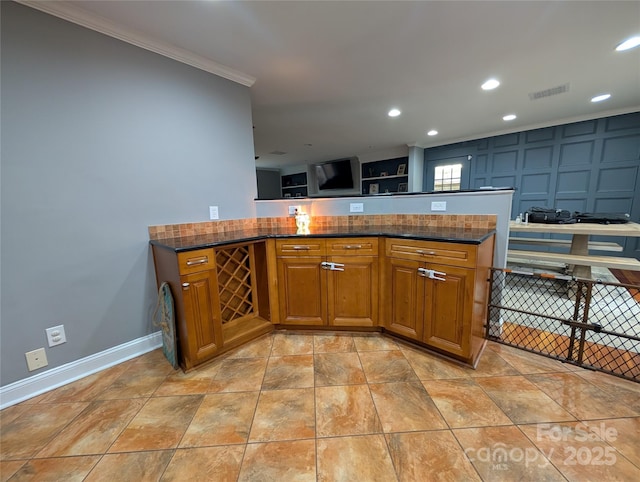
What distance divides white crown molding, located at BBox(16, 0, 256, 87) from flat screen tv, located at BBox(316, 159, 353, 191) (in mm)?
5025

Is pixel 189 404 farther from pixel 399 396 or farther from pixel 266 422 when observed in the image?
pixel 399 396

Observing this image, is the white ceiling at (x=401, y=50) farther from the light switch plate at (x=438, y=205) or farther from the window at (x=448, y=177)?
the window at (x=448, y=177)

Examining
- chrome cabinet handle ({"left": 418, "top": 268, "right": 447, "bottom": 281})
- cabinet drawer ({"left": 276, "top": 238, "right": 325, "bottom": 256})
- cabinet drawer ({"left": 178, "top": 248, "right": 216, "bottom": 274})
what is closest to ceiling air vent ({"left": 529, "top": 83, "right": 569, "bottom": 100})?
chrome cabinet handle ({"left": 418, "top": 268, "right": 447, "bottom": 281})

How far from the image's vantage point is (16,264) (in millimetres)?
1440

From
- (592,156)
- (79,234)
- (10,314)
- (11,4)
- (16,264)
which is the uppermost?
(11,4)

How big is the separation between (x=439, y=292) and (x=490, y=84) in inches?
98.2

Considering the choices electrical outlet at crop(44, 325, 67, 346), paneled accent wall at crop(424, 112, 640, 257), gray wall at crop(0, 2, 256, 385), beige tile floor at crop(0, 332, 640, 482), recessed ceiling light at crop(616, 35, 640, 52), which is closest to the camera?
beige tile floor at crop(0, 332, 640, 482)

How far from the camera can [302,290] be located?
7.07 ft

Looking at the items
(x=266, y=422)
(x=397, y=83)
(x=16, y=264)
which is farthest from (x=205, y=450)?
(x=397, y=83)

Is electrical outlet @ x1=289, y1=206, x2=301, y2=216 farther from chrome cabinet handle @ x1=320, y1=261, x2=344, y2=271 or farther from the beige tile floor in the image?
the beige tile floor

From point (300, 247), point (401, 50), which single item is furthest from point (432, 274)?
point (401, 50)

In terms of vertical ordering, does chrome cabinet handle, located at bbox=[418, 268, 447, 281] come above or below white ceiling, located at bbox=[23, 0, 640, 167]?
below

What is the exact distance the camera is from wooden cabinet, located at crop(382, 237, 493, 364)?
1.63 metres

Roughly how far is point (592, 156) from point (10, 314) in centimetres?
686
